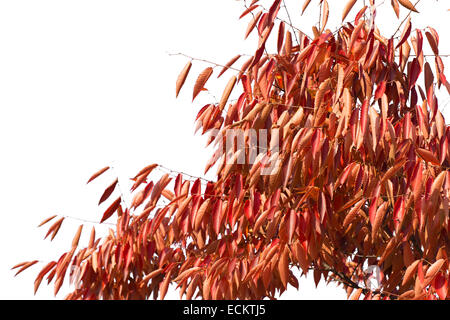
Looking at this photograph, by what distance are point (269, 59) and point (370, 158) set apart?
0.66 m

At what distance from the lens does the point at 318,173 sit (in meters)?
2.59

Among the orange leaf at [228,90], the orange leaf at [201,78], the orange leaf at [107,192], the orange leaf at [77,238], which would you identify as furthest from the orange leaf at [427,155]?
the orange leaf at [77,238]

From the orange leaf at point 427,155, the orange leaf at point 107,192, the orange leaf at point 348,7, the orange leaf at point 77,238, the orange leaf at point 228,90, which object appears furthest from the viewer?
the orange leaf at point 77,238

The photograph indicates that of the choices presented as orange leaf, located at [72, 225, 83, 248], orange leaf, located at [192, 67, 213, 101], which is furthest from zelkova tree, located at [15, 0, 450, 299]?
orange leaf, located at [72, 225, 83, 248]

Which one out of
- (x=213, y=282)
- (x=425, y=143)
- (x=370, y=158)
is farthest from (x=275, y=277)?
(x=425, y=143)

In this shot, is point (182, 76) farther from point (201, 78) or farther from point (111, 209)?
point (111, 209)

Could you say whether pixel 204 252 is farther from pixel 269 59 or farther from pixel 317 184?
pixel 269 59

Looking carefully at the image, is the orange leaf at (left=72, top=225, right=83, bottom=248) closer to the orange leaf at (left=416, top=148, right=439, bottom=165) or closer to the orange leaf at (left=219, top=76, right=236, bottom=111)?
the orange leaf at (left=219, top=76, right=236, bottom=111)

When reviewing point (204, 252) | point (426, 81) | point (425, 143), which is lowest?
point (204, 252)

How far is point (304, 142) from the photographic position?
8.13 feet

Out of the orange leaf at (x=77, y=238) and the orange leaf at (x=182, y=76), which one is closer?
the orange leaf at (x=182, y=76)

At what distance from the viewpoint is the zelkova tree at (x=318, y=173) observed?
2494 millimetres

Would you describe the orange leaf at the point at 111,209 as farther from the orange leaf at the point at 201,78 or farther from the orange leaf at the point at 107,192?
the orange leaf at the point at 201,78
